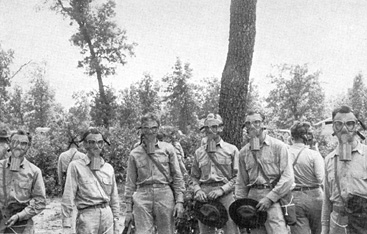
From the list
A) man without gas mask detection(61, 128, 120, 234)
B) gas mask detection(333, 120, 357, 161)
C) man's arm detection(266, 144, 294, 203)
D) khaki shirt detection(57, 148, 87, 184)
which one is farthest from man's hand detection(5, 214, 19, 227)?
khaki shirt detection(57, 148, 87, 184)

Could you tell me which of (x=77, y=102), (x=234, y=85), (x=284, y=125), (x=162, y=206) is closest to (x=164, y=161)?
(x=162, y=206)

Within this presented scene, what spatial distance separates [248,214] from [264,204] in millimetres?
264

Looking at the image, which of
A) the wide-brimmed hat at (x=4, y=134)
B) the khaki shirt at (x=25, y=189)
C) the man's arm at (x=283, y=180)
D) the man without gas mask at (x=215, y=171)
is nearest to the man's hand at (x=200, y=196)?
the man without gas mask at (x=215, y=171)

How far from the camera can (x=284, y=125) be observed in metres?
61.1

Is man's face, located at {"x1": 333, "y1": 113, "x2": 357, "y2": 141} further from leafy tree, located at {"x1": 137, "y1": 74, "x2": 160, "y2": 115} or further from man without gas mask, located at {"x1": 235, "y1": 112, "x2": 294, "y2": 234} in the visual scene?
leafy tree, located at {"x1": 137, "y1": 74, "x2": 160, "y2": 115}

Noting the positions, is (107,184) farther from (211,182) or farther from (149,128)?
(211,182)

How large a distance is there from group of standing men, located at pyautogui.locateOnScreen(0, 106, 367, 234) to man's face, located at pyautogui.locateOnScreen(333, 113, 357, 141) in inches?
0.4

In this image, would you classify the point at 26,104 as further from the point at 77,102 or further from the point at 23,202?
the point at 23,202

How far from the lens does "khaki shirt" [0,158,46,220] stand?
202 inches

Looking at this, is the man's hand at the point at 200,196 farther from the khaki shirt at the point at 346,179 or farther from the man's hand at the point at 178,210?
the khaki shirt at the point at 346,179

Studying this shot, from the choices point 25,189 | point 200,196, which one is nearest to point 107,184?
point 25,189

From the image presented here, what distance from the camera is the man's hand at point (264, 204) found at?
526cm

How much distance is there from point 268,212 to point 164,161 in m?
1.70

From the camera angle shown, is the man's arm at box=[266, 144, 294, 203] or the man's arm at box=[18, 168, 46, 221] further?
the man's arm at box=[266, 144, 294, 203]
